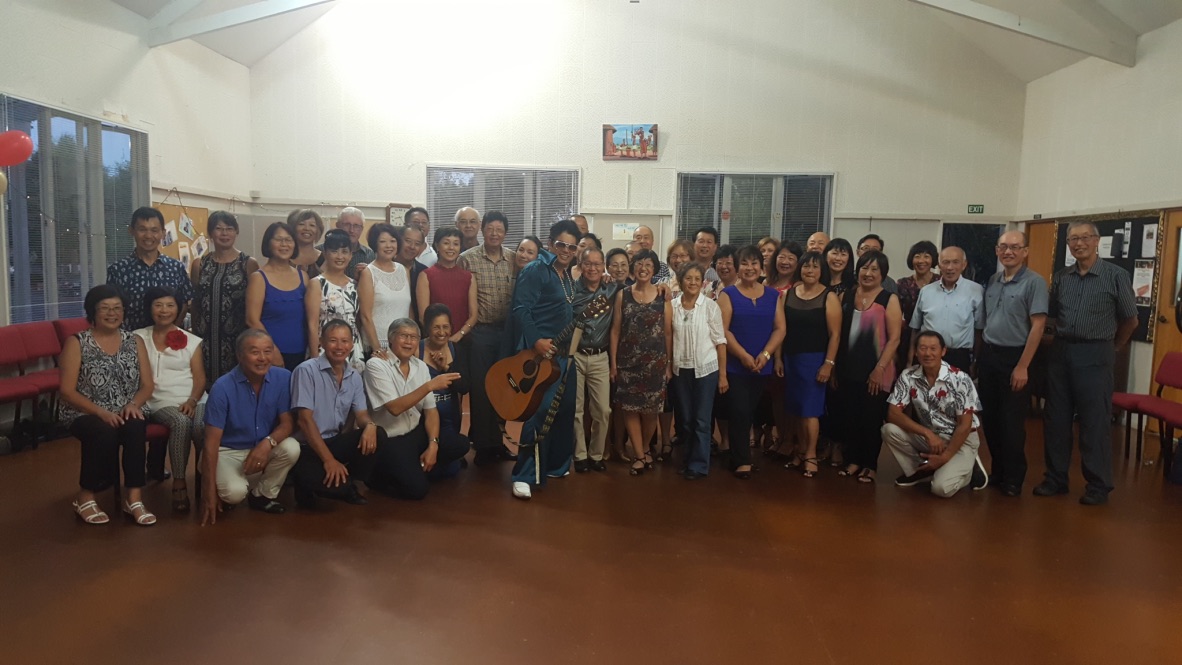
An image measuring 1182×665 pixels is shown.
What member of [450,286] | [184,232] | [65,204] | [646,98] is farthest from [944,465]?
[184,232]

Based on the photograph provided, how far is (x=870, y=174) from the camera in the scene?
26.6ft

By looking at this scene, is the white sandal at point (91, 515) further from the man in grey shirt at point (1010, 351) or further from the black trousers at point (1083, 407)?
the black trousers at point (1083, 407)

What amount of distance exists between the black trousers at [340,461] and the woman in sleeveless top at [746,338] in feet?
6.82

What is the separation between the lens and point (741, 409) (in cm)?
426

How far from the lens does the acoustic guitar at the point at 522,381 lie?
12.1 feet

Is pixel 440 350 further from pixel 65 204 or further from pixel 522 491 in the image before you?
pixel 65 204

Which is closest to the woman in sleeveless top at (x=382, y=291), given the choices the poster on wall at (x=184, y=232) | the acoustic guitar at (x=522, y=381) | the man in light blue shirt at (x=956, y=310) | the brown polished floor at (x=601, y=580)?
the acoustic guitar at (x=522, y=381)

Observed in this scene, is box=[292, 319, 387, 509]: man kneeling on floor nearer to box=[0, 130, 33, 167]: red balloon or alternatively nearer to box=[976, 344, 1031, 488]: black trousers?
box=[0, 130, 33, 167]: red balloon

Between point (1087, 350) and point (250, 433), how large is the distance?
4482 mm

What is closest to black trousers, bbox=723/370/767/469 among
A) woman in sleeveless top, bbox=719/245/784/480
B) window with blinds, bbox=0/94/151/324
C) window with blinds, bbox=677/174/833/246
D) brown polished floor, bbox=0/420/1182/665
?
woman in sleeveless top, bbox=719/245/784/480

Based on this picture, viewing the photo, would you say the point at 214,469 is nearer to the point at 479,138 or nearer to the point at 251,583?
the point at 251,583

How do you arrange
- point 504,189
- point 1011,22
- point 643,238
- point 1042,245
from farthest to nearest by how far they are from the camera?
point 504,189, point 1042,245, point 1011,22, point 643,238

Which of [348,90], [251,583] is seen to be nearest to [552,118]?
[348,90]

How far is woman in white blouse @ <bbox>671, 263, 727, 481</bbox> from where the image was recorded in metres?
4.15
